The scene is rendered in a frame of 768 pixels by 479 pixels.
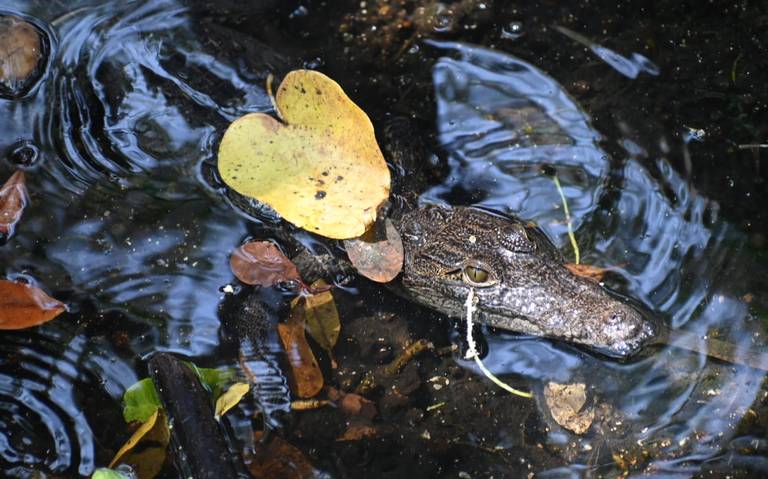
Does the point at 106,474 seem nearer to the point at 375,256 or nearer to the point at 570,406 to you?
the point at 375,256

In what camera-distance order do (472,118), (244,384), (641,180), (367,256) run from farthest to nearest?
(472,118) → (641,180) → (367,256) → (244,384)

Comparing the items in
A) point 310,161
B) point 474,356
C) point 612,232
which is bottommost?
point 474,356

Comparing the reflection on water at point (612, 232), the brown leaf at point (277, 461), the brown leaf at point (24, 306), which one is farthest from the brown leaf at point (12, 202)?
the reflection on water at point (612, 232)

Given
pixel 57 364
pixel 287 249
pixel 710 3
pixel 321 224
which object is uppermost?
pixel 710 3

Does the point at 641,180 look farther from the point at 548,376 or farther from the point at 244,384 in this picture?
the point at 244,384

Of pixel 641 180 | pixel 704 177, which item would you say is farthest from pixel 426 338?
pixel 704 177

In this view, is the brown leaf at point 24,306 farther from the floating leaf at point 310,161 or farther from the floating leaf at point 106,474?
the floating leaf at point 310,161

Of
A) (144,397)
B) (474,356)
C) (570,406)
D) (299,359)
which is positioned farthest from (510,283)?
(144,397)
